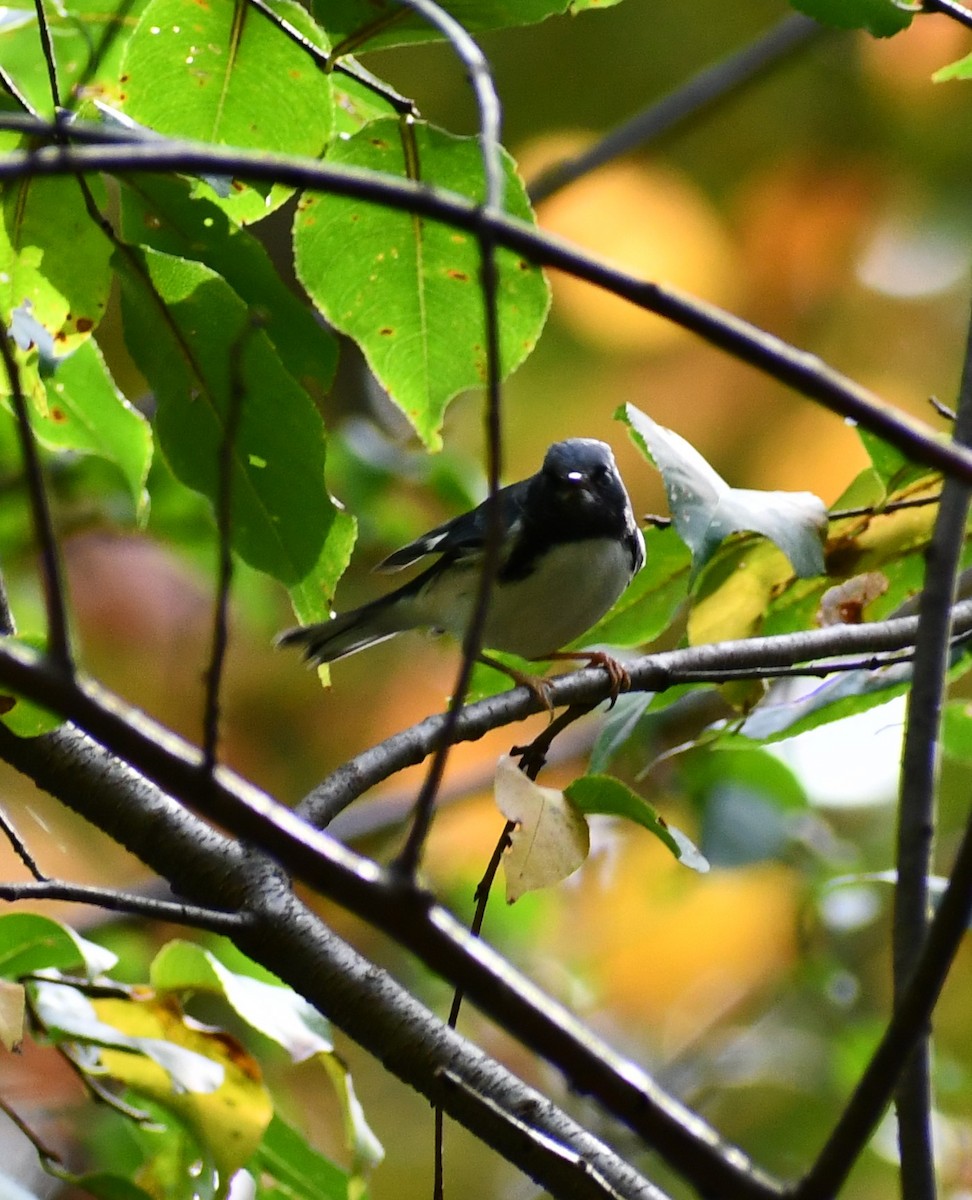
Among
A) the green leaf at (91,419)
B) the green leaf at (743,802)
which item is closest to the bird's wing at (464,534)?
the green leaf at (743,802)

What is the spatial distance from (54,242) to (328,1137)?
12.6ft

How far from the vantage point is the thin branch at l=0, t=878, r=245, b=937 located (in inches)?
44.0

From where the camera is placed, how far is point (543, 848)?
1.29 metres

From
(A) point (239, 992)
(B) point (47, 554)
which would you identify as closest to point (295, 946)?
(A) point (239, 992)

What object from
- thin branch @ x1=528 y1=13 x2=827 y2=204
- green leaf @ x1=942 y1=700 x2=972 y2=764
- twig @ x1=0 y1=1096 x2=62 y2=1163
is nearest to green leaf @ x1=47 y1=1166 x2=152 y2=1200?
twig @ x1=0 y1=1096 x2=62 y2=1163

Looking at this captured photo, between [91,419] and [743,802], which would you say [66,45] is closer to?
[91,419]

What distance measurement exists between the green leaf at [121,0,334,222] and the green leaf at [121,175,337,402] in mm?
66

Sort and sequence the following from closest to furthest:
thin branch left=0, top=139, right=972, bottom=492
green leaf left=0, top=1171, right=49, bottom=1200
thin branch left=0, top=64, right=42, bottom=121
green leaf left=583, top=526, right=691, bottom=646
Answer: thin branch left=0, top=139, right=972, bottom=492 → green leaf left=0, top=1171, right=49, bottom=1200 → thin branch left=0, top=64, right=42, bottom=121 → green leaf left=583, top=526, right=691, bottom=646

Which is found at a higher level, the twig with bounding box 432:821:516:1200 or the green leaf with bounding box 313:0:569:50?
the green leaf with bounding box 313:0:569:50

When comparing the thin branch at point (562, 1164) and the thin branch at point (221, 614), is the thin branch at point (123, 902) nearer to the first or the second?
the thin branch at point (562, 1164)

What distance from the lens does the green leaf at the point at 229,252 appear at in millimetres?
1421

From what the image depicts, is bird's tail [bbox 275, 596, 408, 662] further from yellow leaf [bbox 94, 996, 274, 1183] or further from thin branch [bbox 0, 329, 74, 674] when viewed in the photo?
thin branch [bbox 0, 329, 74, 674]

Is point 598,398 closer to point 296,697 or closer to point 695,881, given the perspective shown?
point 296,697

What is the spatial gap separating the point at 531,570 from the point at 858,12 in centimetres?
166
